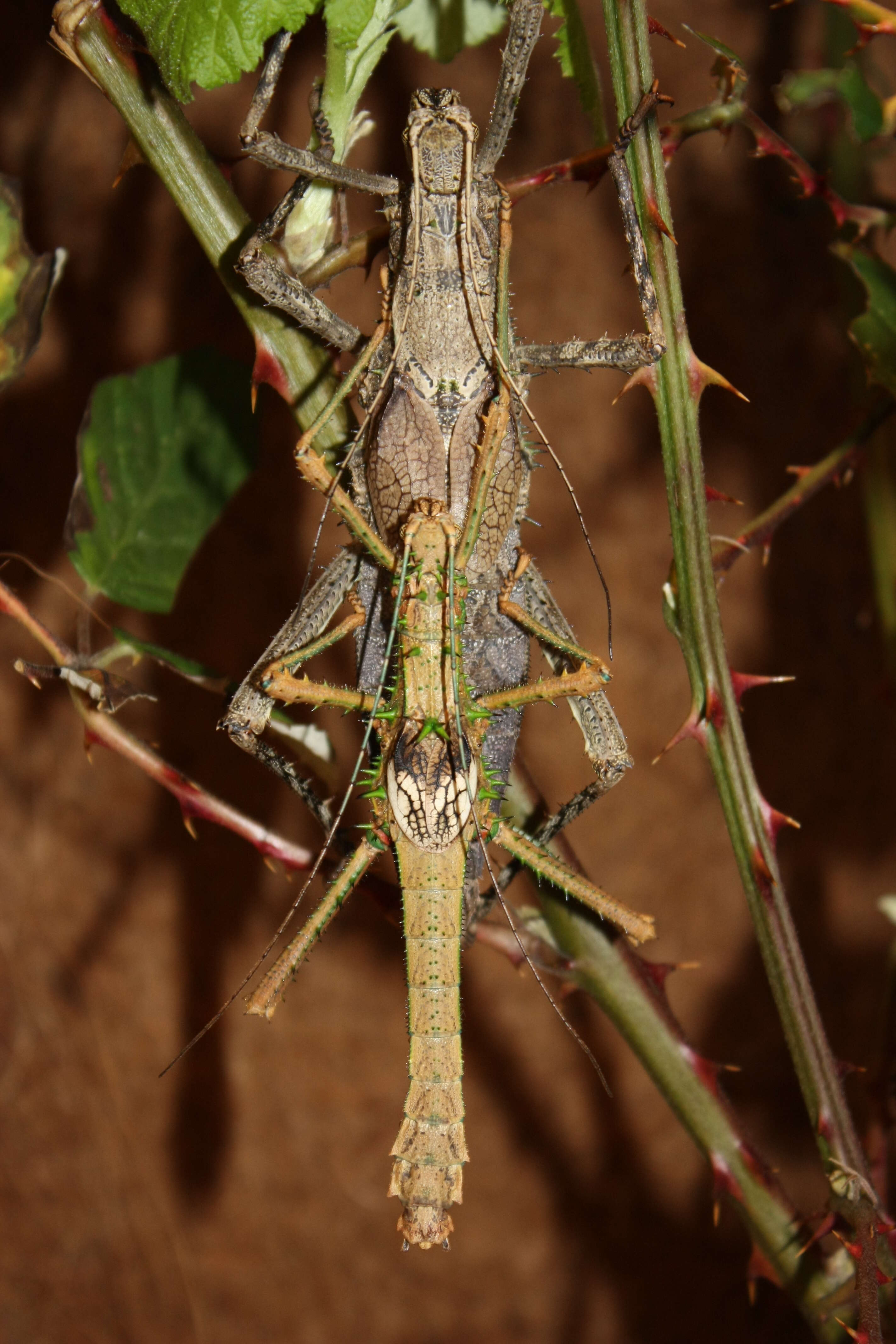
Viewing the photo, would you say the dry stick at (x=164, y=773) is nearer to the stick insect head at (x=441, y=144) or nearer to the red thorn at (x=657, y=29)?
the stick insect head at (x=441, y=144)

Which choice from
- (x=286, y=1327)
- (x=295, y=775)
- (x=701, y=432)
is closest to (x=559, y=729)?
(x=701, y=432)

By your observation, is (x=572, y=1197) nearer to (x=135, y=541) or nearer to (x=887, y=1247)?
(x=887, y=1247)

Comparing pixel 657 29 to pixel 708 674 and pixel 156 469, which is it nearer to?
pixel 708 674

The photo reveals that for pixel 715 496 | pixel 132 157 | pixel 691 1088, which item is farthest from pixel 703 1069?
pixel 132 157

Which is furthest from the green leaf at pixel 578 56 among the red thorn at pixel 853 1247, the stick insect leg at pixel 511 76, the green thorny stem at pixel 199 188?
the red thorn at pixel 853 1247

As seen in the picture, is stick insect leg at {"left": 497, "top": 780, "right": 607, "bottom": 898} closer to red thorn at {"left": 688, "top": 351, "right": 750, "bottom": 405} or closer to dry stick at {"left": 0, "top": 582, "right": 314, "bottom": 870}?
dry stick at {"left": 0, "top": 582, "right": 314, "bottom": 870}
